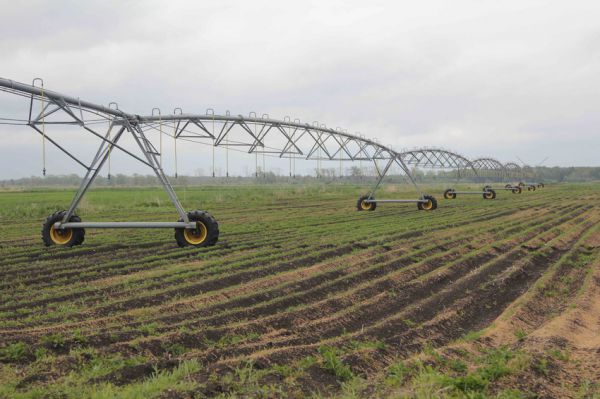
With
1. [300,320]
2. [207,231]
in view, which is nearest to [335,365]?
[300,320]

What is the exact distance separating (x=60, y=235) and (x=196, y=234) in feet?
11.1

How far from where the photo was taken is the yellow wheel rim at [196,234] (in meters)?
11.5

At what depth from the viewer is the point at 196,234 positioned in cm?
1156

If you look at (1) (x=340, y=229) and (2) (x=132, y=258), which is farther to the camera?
(1) (x=340, y=229)

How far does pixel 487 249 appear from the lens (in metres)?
11.8

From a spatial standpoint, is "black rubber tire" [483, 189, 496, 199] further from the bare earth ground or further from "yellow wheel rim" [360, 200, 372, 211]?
the bare earth ground

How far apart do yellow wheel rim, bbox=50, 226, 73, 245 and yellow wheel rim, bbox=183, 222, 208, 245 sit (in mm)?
2919

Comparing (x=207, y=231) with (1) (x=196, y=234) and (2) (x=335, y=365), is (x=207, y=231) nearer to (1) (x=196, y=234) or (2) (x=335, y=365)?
(1) (x=196, y=234)

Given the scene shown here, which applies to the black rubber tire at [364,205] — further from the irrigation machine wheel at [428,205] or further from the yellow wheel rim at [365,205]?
the irrigation machine wheel at [428,205]

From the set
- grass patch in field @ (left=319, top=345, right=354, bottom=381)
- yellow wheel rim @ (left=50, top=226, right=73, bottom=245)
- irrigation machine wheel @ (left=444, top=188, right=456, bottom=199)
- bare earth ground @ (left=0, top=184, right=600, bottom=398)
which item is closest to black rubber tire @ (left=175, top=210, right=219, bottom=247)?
bare earth ground @ (left=0, top=184, right=600, bottom=398)

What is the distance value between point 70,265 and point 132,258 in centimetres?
122

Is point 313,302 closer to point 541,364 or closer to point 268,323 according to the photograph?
point 268,323

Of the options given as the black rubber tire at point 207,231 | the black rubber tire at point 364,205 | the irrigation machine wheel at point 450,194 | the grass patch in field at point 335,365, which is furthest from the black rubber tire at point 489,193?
the grass patch in field at point 335,365

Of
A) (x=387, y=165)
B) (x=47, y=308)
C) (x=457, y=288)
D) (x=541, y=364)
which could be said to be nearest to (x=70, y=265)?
(x=47, y=308)
